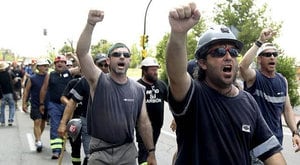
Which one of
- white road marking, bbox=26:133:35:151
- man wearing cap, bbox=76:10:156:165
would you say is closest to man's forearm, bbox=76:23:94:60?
man wearing cap, bbox=76:10:156:165

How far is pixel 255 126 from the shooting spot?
120 inches

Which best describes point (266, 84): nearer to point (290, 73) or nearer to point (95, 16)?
point (95, 16)

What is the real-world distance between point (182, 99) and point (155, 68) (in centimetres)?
465

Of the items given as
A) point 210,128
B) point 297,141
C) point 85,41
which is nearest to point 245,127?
point 210,128

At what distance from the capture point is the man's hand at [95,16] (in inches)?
174

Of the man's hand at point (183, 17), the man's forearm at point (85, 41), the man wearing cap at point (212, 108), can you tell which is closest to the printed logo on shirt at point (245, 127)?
the man wearing cap at point (212, 108)

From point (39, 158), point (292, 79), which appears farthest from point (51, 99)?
point (292, 79)

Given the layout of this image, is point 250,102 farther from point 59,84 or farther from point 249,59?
point 59,84

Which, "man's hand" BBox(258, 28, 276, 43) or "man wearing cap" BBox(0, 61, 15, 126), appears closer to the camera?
"man's hand" BBox(258, 28, 276, 43)

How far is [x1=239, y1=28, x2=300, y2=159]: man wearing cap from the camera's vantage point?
5.34m

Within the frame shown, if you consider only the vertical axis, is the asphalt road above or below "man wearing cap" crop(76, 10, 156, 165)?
below

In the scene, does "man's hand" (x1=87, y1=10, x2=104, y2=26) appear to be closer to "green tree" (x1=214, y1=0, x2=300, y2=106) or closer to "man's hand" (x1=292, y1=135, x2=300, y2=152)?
"man's hand" (x1=292, y1=135, x2=300, y2=152)

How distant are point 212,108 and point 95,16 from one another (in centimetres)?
191

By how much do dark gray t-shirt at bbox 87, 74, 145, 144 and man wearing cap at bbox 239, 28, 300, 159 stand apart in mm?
1290
